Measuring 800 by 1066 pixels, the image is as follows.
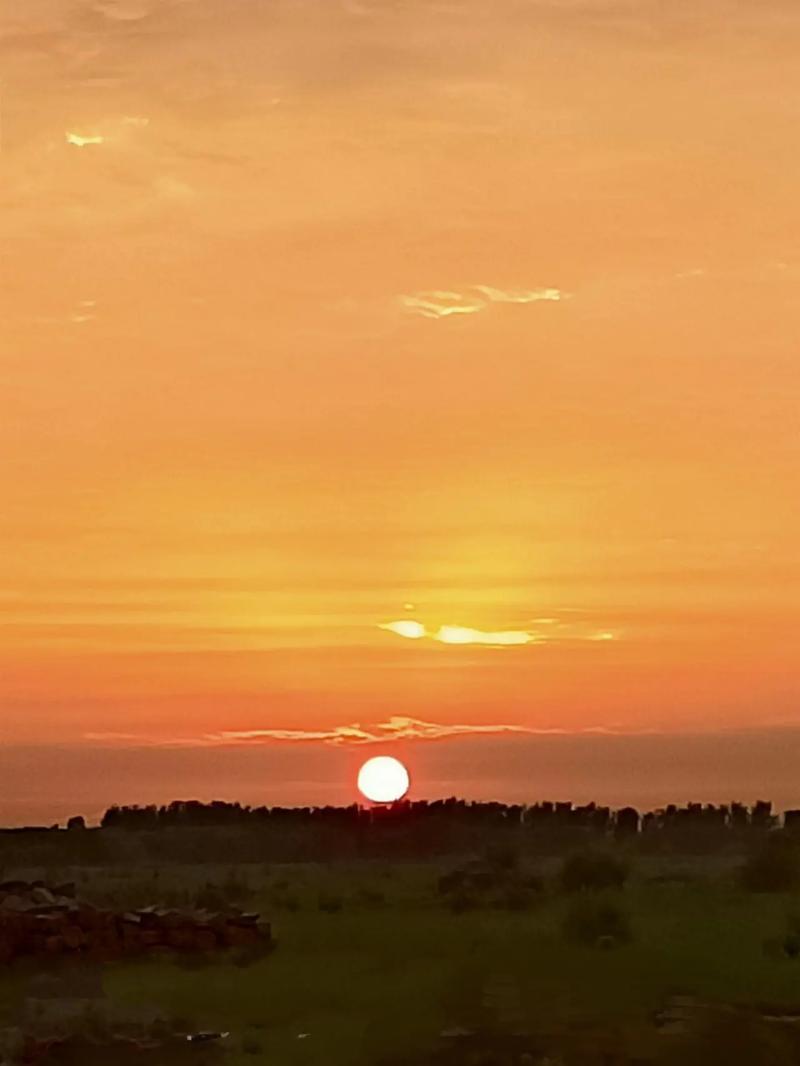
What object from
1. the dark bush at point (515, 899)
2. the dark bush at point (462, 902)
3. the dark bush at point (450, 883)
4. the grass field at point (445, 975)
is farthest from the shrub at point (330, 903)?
the dark bush at point (515, 899)

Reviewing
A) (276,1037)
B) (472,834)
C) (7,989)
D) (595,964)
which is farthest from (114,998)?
(472,834)

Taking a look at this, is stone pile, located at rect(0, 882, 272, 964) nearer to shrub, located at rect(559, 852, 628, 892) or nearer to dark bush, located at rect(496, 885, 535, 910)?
dark bush, located at rect(496, 885, 535, 910)

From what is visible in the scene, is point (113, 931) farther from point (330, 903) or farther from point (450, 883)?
point (450, 883)

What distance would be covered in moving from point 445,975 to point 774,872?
41.0 ft

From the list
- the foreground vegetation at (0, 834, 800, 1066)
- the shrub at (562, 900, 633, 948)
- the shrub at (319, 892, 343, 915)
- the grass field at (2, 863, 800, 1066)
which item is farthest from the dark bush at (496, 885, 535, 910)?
the shrub at (562, 900, 633, 948)

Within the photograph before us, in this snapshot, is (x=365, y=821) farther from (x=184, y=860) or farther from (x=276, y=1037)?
(x=276, y=1037)

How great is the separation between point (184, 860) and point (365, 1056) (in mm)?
36970

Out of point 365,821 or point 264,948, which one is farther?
point 365,821

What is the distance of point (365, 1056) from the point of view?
19.0 meters

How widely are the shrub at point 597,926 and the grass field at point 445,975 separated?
0.19 metres

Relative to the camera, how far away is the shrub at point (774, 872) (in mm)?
34062

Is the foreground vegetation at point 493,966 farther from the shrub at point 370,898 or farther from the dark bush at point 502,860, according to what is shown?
the dark bush at point 502,860

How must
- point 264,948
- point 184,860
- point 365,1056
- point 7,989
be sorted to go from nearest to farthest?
point 365,1056, point 7,989, point 264,948, point 184,860

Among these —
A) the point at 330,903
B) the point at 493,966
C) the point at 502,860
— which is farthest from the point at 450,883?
the point at 493,966
